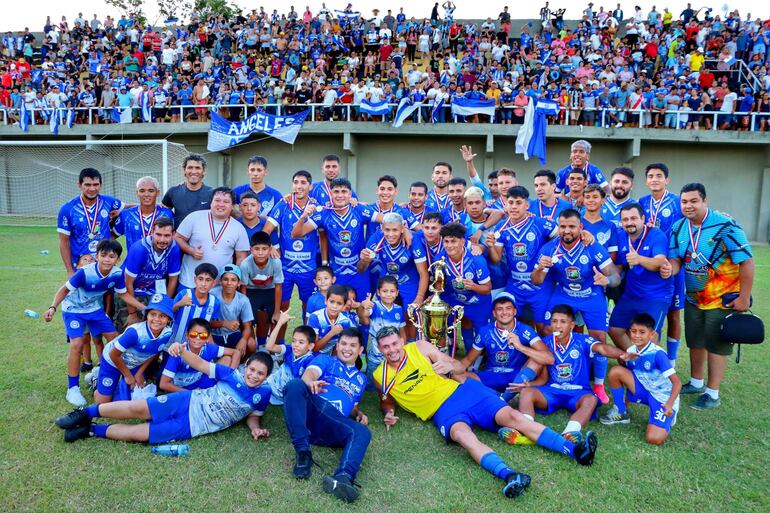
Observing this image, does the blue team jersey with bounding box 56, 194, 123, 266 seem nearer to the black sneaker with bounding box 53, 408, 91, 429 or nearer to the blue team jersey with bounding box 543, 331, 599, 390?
the black sneaker with bounding box 53, 408, 91, 429

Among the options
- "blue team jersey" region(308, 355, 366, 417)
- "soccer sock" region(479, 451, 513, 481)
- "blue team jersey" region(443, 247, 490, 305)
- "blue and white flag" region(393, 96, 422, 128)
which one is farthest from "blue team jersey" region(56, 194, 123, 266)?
"blue and white flag" region(393, 96, 422, 128)

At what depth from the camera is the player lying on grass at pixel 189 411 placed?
4031 millimetres

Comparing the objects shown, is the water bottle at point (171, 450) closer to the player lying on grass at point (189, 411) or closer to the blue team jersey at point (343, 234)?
the player lying on grass at point (189, 411)

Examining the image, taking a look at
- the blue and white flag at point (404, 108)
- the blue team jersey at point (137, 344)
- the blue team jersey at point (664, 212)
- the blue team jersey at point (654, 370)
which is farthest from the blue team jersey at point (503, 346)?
the blue and white flag at point (404, 108)

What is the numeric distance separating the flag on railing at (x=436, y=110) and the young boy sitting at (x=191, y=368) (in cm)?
1517

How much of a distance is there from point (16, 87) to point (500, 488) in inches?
1005

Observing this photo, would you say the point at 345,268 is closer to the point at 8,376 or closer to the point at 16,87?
the point at 8,376

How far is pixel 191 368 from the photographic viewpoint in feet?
15.2

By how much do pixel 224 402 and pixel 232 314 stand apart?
1.10 meters

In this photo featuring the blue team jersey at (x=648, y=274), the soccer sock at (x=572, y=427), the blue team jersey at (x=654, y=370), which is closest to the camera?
the soccer sock at (x=572, y=427)

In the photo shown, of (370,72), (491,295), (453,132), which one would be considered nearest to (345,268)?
(491,295)

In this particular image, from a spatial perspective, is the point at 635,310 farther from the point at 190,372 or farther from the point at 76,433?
the point at 76,433

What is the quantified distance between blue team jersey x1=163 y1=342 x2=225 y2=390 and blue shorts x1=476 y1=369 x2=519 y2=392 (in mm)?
2443

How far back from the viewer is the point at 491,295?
5.78 metres
